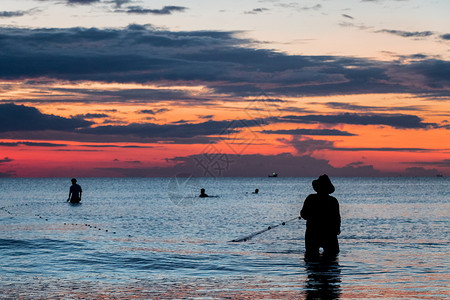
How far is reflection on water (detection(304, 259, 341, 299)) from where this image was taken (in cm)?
1084

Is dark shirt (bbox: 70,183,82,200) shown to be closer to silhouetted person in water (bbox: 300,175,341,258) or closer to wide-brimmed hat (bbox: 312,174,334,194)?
silhouetted person in water (bbox: 300,175,341,258)

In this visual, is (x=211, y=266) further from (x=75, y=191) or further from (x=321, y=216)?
(x=75, y=191)

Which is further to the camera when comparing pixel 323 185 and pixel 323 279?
pixel 323 185

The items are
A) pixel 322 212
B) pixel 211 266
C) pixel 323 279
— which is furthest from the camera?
pixel 211 266

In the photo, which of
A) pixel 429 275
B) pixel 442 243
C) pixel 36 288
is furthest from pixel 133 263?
pixel 442 243

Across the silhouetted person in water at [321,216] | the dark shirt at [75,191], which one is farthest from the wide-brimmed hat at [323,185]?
the dark shirt at [75,191]

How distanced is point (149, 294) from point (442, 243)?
528 inches

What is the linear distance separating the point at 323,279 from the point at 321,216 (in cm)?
208

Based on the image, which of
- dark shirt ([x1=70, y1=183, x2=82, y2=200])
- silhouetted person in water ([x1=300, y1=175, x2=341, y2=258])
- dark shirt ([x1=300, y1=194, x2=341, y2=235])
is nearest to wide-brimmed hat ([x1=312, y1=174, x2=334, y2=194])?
silhouetted person in water ([x1=300, y1=175, x2=341, y2=258])

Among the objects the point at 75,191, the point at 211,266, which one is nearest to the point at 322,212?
the point at 211,266

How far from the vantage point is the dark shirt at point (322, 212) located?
46.3 ft

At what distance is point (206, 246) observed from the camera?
19.7 m

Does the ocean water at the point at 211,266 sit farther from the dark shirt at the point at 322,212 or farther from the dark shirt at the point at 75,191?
the dark shirt at the point at 75,191

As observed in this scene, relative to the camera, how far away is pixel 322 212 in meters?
14.2
